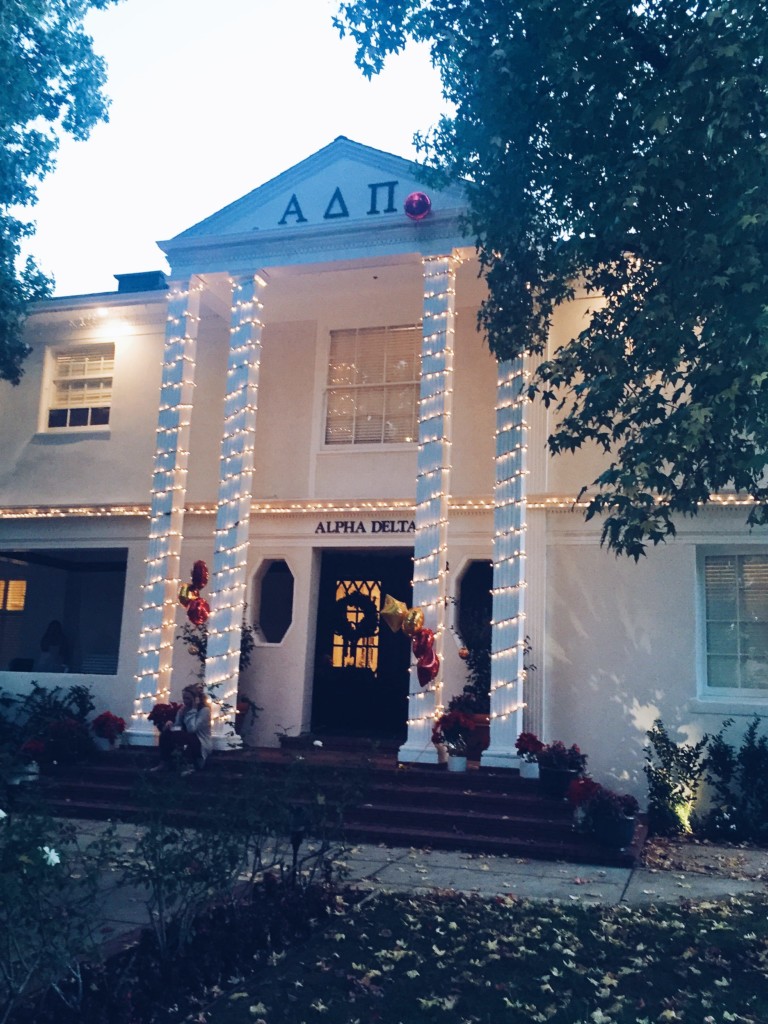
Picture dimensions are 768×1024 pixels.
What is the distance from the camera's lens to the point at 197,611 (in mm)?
12750

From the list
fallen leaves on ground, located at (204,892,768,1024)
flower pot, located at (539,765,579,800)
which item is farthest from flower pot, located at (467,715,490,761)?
fallen leaves on ground, located at (204,892,768,1024)

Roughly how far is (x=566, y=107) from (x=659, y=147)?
4.19ft

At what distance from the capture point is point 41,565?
1745cm

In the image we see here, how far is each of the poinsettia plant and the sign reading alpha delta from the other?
393 centimetres

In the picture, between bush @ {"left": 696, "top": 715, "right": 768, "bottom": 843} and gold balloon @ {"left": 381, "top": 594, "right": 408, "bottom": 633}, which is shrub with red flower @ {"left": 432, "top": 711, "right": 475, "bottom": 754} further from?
bush @ {"left": 696, "top": 715, "right": 768, "bottom": 843}

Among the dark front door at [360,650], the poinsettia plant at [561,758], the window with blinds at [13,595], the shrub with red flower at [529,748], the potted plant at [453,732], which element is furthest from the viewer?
the window with blinds at [13,595]

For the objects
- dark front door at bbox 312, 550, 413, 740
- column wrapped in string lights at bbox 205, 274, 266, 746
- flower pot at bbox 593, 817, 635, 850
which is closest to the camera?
flower pot at bbox 593, 817, 635, 850

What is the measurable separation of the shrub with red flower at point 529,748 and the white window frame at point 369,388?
4.75 m

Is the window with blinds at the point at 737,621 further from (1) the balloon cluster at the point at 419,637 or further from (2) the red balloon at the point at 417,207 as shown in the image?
(2) the red balloon at the point at 417,207

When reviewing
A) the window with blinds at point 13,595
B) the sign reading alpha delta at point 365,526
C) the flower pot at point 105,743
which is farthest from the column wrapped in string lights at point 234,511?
the window with blinds at point 13,595

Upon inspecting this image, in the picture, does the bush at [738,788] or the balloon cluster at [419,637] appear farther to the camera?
the balloon cluster at [419,637]

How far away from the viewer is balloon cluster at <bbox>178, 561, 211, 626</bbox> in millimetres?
12695

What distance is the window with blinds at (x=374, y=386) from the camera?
13.8 meters

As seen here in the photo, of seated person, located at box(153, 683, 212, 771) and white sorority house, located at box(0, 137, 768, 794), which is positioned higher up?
white sorority house, located at box(0, 137, 768, 794)
